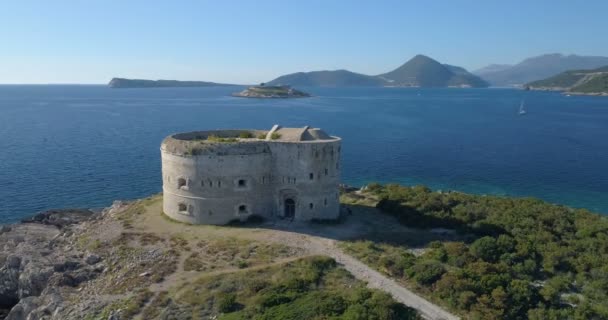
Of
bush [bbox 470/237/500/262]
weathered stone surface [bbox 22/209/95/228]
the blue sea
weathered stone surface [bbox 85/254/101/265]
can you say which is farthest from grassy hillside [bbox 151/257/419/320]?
the blue sea

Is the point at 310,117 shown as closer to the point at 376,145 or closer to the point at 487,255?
the point at 376,145

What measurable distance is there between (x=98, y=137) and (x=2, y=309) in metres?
71.7

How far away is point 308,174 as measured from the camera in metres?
36.1

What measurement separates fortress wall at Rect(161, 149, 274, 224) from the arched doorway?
121 centimetres

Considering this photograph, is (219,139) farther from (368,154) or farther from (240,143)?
(368,154)

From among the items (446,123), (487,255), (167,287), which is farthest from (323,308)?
(446,123)

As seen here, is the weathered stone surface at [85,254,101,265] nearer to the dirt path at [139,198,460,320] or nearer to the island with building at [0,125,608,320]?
the island with building at [0,125,608,320]

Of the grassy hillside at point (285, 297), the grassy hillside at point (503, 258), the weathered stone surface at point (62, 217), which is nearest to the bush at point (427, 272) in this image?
the grassy hillside at point (503, 258)

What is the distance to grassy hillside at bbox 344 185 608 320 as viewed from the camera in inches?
973

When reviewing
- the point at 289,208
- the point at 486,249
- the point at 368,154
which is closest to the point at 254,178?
the point at 289,208

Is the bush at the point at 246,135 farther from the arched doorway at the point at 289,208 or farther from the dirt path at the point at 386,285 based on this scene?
the dirt path at the point at 386,285

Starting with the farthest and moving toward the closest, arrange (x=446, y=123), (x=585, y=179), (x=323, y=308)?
(x=446, y=123)
(x=585, y=179)
(x=323, y=308)

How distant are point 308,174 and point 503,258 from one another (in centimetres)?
1465

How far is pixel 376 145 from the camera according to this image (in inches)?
3593
